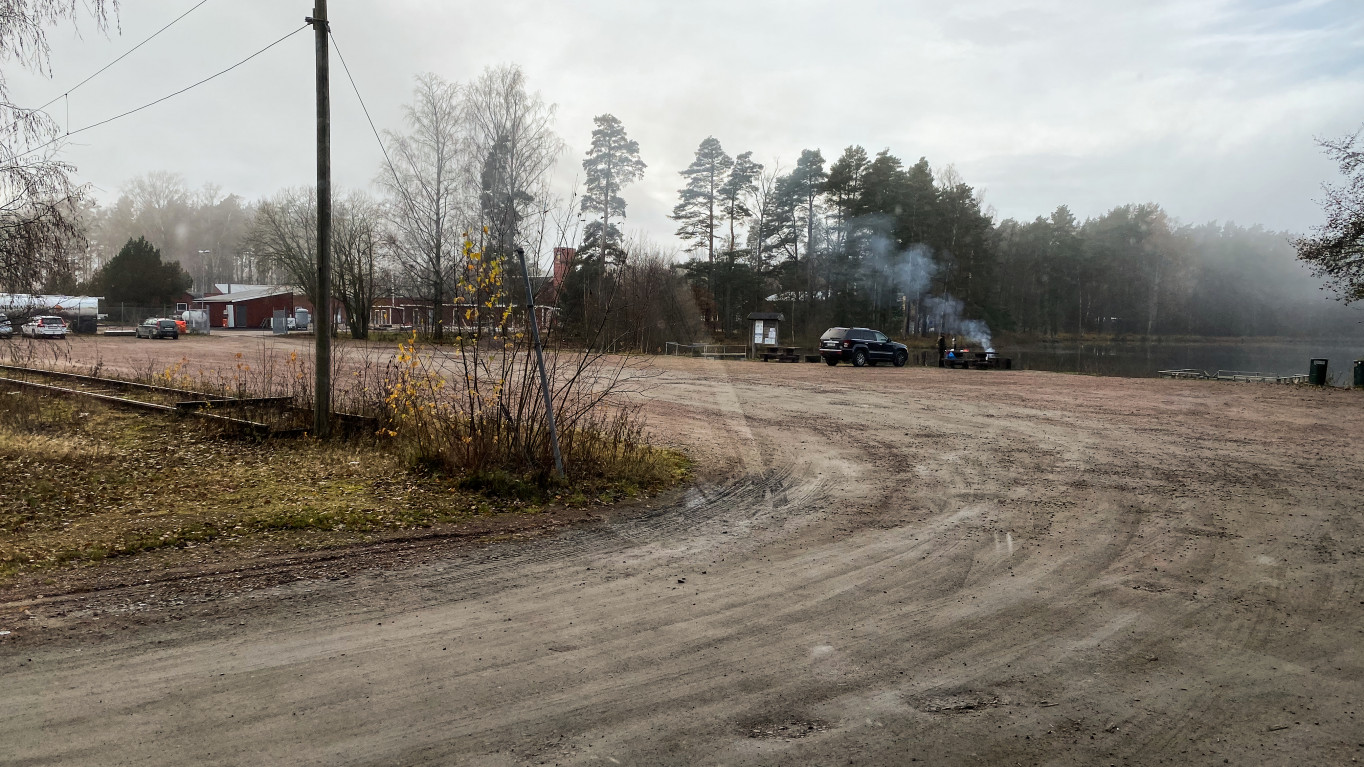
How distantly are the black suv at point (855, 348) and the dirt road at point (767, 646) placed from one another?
2581 cm

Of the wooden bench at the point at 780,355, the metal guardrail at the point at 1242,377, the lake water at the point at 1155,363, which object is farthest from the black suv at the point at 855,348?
the metal guardrail at the point at 1242,377

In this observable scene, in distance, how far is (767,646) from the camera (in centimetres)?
400

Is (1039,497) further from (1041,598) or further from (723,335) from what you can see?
(723,335)

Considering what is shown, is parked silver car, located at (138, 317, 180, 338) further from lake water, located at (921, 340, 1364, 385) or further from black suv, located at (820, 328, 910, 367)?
lake water, located at (921, 340, 1364, 385)

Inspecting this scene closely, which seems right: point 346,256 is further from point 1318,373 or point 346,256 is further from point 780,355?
point 1318,373

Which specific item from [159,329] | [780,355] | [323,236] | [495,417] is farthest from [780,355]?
[159,329]

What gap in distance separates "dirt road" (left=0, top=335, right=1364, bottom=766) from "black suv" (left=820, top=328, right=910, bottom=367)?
25812 mm

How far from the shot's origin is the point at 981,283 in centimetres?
5506

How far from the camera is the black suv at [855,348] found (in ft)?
110

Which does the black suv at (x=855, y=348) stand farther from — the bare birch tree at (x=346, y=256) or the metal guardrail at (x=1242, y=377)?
the bare birch tree at (x=346, y=256)

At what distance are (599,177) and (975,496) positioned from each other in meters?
40.4

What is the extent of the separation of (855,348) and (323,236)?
1046 inches

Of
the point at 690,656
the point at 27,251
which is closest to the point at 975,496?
the point at 690,656

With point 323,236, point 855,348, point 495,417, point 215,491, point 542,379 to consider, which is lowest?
point 215,491
